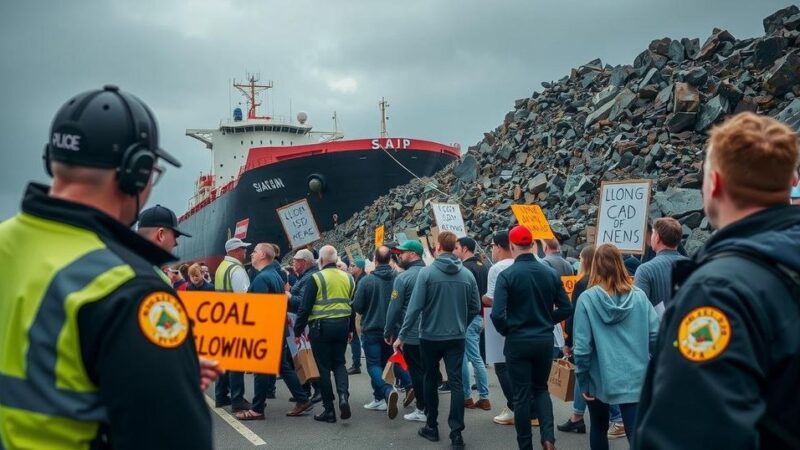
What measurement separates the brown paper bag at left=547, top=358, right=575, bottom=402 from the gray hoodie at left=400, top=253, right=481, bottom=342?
3.15ft

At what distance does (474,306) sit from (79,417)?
17.5 feet

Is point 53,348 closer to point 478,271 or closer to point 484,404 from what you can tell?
point 484,404

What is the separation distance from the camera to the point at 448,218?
11.2 meters

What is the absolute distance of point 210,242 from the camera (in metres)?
29.8

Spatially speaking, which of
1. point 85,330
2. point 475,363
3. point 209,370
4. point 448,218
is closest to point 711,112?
point 448,218

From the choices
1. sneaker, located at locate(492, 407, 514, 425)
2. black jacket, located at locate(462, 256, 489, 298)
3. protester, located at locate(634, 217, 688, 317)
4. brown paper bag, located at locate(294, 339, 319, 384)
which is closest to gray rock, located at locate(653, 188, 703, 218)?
black jacket, located at locate(462, 256, 489, 298)

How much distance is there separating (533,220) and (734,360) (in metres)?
8.82

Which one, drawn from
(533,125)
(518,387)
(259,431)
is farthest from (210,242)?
(518,387)

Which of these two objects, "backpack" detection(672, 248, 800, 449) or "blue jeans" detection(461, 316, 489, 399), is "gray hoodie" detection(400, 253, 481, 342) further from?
"backpack" detection(672, 248, 800, 449)

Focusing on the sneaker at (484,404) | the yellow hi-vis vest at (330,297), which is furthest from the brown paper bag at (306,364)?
the sneaker at (484,404)

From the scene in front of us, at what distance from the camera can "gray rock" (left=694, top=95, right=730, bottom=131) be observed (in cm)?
1414

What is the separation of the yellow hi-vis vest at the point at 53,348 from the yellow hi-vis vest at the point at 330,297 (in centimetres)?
567

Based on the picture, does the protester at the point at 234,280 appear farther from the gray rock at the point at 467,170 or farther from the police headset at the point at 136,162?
the gray rock at the point at 467,170

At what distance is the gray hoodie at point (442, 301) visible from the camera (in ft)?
20.1
